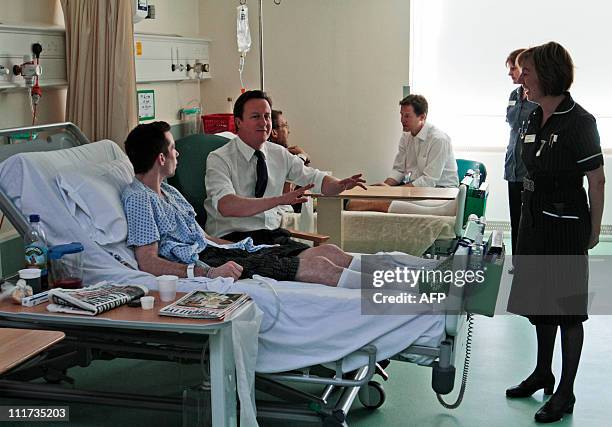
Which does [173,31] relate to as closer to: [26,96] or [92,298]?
[26,96]

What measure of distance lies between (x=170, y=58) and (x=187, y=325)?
3507 millimetres

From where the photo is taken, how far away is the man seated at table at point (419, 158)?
17.1 feet

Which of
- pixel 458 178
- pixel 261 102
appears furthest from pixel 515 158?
pixel 261 102

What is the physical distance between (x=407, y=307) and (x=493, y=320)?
183 centimetres

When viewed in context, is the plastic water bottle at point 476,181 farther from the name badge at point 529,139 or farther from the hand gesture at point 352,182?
the name badge at point 529,139

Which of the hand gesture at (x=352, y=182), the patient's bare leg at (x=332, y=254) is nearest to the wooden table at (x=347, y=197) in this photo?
the hand gesture at (x=352, y=182)

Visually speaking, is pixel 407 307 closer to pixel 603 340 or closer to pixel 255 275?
pixel 255 275

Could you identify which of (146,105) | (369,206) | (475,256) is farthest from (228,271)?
(146,105)

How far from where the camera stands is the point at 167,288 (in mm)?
2604

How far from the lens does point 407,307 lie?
2.67 meters

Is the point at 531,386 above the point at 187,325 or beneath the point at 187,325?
beneath

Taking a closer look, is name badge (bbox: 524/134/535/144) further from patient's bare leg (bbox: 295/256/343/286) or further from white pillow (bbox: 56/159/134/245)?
white pillow (bbox: 56/159/134/245)

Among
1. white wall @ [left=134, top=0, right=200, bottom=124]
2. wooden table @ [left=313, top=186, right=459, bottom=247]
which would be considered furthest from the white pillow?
white wall @ [left=134, top=0, right=200, bottom=124]

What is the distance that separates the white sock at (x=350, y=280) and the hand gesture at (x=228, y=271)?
381 millimetres
